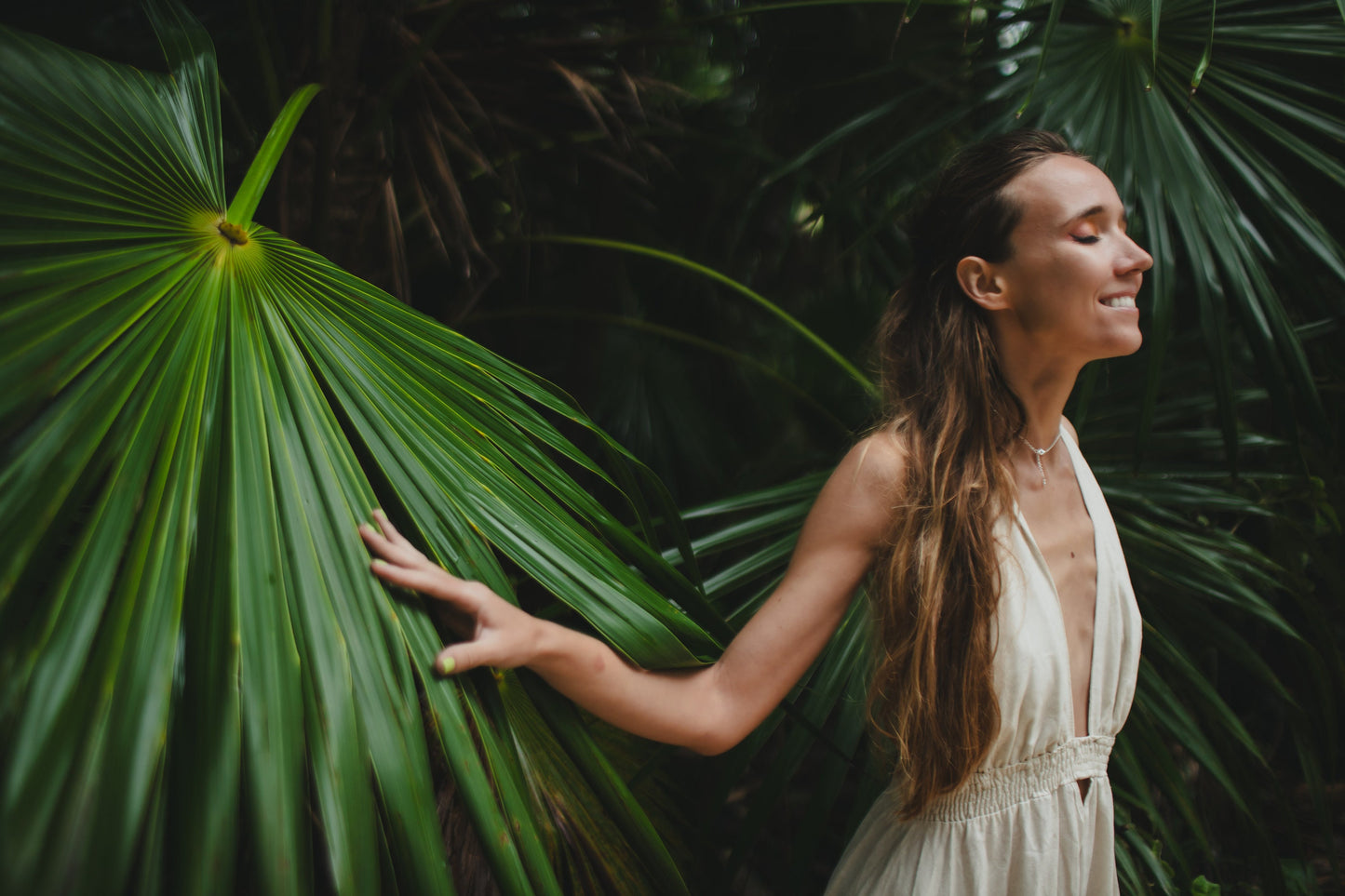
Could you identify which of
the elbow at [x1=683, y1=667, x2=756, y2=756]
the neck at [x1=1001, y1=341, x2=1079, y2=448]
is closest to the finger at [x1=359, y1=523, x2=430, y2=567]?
the elbow at [x1=683, y1=667, x2=756, y2=756]

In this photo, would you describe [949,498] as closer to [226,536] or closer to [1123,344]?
[1123,344]

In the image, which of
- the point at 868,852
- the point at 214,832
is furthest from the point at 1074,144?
the point at 214,832

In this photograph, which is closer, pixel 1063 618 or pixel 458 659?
pixel 458 659

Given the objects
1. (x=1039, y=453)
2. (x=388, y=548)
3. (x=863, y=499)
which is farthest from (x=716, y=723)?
(x=1039, y=453)

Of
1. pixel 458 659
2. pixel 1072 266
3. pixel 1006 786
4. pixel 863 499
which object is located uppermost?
pixel 1072 266

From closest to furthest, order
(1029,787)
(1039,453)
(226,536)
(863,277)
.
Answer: (226,536) < (1029,787) < (1039,453) < (863,277)

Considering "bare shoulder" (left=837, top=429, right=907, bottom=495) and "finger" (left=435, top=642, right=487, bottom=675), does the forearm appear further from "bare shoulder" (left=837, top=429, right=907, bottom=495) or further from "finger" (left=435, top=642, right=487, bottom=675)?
"bare shoulder" (left=837, top=429, right=907, bottom=495)

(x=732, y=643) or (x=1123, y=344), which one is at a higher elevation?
(x=1123, y=344)

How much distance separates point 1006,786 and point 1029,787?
0.02 meters

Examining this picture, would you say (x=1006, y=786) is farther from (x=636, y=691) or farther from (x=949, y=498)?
(x=636, y=691)

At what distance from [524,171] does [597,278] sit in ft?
1.00

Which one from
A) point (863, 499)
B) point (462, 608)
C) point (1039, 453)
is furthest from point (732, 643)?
point (1039, 453)

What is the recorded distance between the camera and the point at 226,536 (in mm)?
484

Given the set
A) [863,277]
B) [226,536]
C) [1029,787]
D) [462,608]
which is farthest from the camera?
[863,277]
